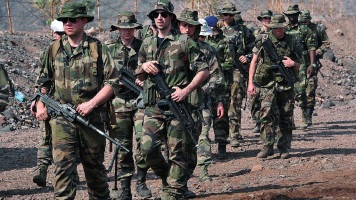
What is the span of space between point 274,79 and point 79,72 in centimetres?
470

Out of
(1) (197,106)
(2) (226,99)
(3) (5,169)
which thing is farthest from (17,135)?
(1) (197,106)

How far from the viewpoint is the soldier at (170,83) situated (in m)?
7.16

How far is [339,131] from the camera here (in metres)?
14.8

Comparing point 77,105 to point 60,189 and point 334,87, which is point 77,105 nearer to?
point 60,189

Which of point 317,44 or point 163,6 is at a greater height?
point 163,6

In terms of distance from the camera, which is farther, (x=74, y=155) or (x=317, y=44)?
(x=317, y=44)

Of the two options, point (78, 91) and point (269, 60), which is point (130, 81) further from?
point (269, 60)

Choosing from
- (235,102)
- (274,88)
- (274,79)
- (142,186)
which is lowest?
(142,186)

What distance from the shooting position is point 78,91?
255 inches

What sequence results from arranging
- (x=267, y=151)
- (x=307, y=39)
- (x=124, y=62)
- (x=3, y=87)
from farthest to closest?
(x=307, y=39), (x=267, y=151), (x=124, y=62), (x=3, y=87)

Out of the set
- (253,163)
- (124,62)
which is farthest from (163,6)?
(253,163)

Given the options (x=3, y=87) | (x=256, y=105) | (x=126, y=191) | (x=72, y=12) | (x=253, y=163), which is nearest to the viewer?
(x=72, y=12)

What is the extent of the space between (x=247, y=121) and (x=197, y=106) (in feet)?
31.7

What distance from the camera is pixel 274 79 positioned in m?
10.6
